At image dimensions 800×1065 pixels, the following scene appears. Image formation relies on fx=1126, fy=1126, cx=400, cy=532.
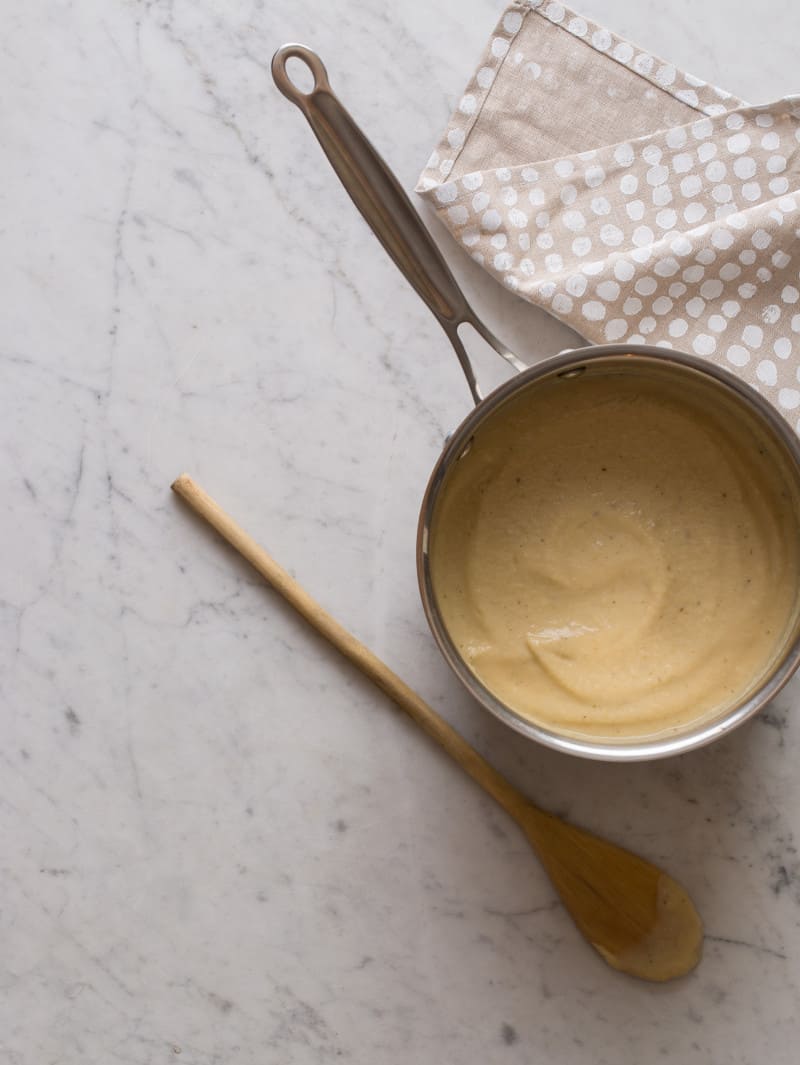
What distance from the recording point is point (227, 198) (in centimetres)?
98

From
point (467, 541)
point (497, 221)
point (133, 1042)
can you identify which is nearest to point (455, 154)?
point (497, 221)

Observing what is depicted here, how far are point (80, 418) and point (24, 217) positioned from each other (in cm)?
18

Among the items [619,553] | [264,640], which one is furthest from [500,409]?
[264,640]

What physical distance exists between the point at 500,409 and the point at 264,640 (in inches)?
11.3

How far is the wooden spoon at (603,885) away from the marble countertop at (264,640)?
18 millimetres

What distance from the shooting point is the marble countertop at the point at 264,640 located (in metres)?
0.94

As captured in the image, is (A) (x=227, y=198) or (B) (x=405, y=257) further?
(A) (x=227, y=198)

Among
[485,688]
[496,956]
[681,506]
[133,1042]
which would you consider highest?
[681,506]

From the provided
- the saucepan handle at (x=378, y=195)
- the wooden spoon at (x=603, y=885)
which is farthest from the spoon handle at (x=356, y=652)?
the saucepan handle at (x=378, y=195)

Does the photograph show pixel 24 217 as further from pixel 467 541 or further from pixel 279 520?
pixel 467 541

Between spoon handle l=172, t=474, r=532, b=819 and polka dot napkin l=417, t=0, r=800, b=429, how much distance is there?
1.01 feet

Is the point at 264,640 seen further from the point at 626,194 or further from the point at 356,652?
the point at 626,194

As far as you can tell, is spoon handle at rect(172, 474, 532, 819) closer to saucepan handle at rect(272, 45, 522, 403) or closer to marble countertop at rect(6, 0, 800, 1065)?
marble countertop at rect(6, 0, 800, 1065)

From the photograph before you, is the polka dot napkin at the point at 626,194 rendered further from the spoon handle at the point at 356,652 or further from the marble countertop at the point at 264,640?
the spoon handle at the point at 356,652
